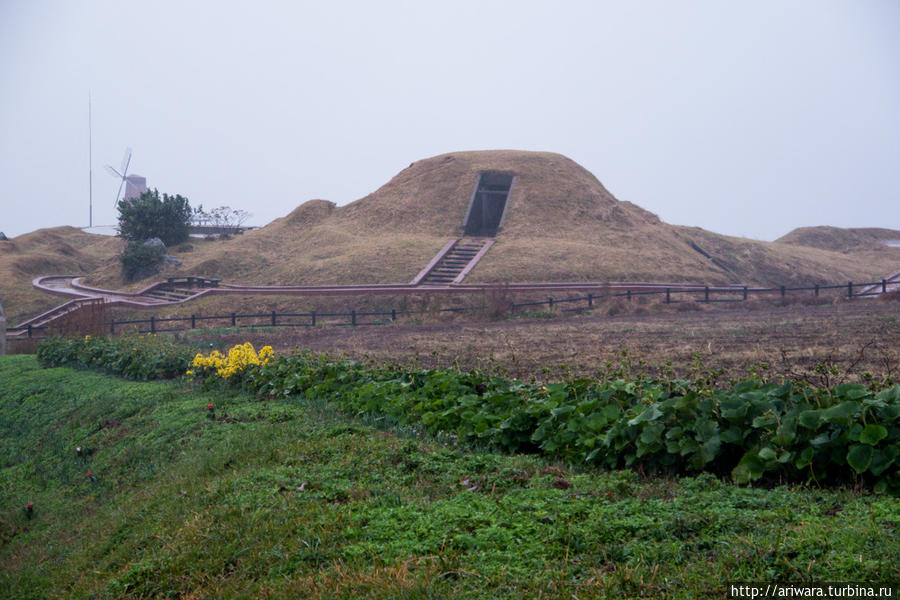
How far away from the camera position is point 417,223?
4162 cm

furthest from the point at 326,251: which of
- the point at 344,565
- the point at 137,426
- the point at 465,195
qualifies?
the point at 344,565

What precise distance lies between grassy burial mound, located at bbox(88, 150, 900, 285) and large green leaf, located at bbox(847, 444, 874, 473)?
86.8ft

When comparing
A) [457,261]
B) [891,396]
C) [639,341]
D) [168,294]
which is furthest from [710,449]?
[168,294]

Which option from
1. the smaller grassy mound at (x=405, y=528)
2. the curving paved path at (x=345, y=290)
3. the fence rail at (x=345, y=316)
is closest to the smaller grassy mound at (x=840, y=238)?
the curving paved path at (x=345, y=290)

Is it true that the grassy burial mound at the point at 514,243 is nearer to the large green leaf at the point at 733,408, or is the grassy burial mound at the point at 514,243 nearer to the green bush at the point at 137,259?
the green bush at the point at 137,259

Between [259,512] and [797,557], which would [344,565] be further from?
[797,557]

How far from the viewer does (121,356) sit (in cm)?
1251

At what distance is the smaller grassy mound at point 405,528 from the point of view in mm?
3084

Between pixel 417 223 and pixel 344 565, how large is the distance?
38.6m

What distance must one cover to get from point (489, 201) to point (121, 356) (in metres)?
35.8

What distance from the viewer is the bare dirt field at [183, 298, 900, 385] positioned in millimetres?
10016

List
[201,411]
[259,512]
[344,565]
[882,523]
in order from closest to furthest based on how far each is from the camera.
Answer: [882,523] → [344,565] → [259,512] → [201,411]

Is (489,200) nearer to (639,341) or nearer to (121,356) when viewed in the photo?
(639,341)

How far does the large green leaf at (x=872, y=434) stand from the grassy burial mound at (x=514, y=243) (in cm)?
2643
